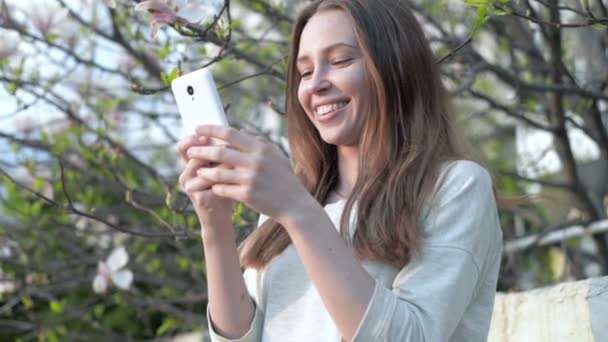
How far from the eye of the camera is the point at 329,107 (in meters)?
1.70

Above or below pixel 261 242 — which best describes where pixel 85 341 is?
below

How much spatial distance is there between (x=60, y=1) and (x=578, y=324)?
5.53 ft

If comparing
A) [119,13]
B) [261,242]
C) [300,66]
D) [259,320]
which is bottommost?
[259,320]

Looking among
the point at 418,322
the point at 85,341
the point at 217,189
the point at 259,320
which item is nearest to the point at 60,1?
the point at 259,320

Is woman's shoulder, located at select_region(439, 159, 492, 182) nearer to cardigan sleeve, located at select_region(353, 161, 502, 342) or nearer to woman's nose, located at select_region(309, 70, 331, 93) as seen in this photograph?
cardigan sleeve, located at select_region(353, 161, 502, 342)

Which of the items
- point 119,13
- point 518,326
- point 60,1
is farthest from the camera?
point 119,13

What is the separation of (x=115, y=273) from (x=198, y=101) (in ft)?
6.20

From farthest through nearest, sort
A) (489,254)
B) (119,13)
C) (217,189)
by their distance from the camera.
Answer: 1. (119,13)
2. (489,254)
3. (217,189)

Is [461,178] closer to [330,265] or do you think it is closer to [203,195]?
[330,265]

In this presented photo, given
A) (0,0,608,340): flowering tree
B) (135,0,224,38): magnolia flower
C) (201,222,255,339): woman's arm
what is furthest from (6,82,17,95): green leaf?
(201,222,255,339): woman's arm

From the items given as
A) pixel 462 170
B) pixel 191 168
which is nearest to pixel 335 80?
pixel 462 170

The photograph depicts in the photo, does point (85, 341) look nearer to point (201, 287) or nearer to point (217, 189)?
point (201, 287)

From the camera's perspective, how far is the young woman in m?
1.37

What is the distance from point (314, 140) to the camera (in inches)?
76.2
